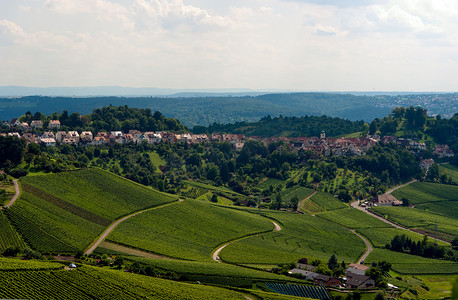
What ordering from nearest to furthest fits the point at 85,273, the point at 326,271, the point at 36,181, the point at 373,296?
the point at 85,273, the point at 373,296, the point at 326,271, the point at 36,181

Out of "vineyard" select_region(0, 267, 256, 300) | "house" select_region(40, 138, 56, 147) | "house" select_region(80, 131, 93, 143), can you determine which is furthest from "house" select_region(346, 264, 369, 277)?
"house" select_region(80, 131, 93, 143)

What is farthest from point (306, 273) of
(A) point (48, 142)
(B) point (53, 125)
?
(B) point (53, 125)

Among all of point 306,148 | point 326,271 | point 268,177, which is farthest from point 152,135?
point 326,271

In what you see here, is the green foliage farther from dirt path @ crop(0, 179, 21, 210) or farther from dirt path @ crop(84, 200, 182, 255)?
dirt path @ crop(0, 179, 21, 210)

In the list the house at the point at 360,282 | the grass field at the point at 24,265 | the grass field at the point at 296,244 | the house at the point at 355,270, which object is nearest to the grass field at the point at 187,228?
the grass field at the point at 296,244

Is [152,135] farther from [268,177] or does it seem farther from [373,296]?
[373,296]

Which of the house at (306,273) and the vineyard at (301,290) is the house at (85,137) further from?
the vineyard at (301,290)

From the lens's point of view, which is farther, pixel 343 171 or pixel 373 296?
pixel 343 171
